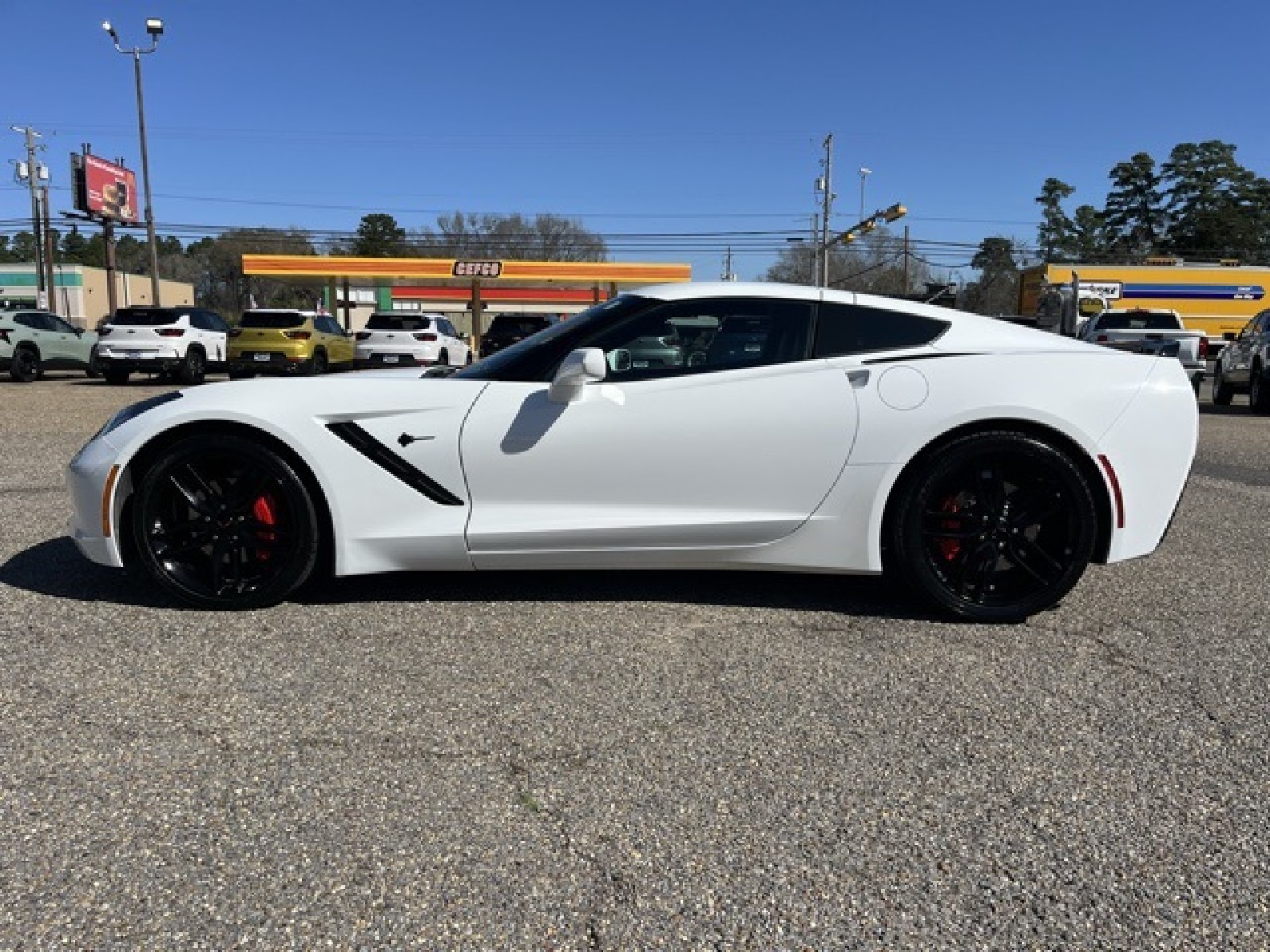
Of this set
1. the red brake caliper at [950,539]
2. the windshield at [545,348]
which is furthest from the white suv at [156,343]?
the red brake caliper at [950,539]

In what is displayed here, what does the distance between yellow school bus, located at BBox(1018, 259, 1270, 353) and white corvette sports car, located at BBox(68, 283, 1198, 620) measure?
2945cm

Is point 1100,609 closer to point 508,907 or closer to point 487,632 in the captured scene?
point 487,632

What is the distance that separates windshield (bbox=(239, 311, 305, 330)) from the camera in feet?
60.3

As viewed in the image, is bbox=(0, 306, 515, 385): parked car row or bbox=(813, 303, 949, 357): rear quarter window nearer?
bbox=(813, 303, 949, 357): rear quarter window

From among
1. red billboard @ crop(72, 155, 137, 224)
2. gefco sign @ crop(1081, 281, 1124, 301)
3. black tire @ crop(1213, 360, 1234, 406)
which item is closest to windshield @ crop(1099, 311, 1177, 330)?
black tire @ crop(1213, 360, 1234, 406)

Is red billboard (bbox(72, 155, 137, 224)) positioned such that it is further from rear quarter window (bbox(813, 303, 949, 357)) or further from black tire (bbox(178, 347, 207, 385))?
rear quarter window (bbox(813, 303, 949, 357))

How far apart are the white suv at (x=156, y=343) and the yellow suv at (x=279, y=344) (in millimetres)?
438

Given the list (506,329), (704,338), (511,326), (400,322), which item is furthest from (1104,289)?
(704,338)

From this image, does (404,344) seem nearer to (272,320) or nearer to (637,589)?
(272,320)

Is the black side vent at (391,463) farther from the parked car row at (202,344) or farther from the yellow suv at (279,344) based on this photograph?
the yellow suv at (279,344)

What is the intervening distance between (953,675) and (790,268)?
69382 mm

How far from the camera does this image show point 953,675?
10.4ft

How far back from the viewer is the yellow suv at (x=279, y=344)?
709 inches

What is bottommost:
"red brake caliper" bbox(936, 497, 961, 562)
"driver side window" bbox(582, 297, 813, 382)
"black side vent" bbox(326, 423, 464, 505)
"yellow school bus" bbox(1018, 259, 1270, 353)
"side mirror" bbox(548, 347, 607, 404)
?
"red brake caliper" bbox(936, 497, 961, 562)
